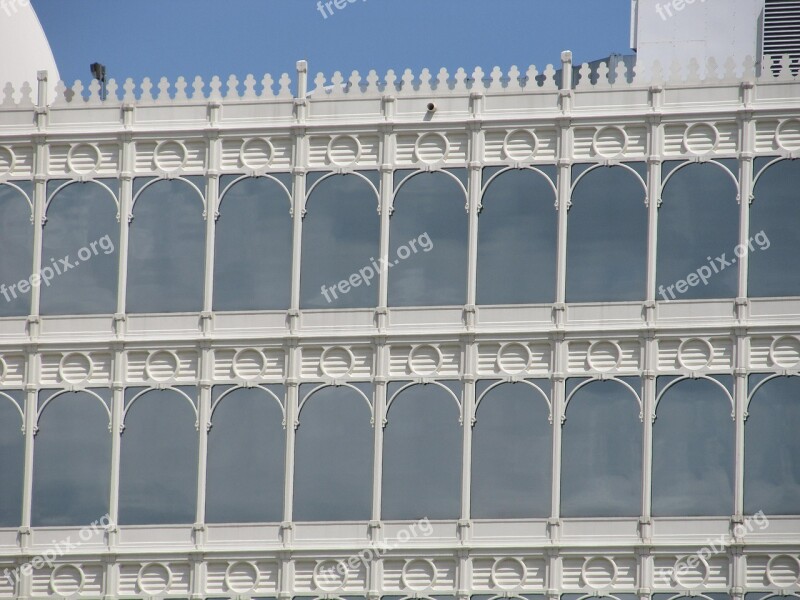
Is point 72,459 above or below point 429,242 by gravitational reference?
below

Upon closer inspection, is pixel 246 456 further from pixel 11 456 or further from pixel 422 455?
pixel 11 456

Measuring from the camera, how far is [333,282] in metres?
46.5


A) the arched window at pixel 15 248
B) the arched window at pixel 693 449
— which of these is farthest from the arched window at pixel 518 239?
the arched window at pixel 15 248

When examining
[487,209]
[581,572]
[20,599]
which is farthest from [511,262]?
[20,599]

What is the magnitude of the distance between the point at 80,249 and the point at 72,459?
5184 millimetres

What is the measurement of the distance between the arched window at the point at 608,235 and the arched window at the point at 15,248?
1333cm

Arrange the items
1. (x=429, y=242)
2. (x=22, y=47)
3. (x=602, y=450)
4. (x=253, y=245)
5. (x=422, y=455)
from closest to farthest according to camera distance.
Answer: (x=602, y=450) < (x=422, y=455) < (x=429, y=242) < (x=253, y=245) < (x=22, y=47)

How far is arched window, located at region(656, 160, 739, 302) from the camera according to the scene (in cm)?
4559

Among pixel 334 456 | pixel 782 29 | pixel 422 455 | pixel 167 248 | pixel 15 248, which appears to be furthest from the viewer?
pixel 782 29

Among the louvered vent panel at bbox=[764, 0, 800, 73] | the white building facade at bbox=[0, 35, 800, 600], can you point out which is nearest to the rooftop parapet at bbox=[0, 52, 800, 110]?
the white building facade at bbox=[0, 35, 800, 600]

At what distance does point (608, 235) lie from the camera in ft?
151

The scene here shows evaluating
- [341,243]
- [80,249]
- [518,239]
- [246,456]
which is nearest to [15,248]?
[80,249]

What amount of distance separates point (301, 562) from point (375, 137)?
411 inches

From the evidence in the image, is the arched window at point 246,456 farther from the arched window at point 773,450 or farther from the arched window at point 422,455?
the arched window at point 773,450
